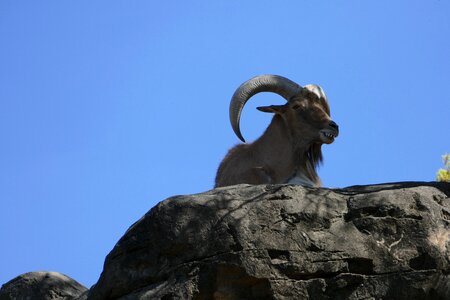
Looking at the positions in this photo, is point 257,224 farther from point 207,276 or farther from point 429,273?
point 429,273

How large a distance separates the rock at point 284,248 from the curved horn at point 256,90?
288 inches

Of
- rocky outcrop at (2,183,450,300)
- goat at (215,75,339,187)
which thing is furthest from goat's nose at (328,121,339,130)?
rocky outcrop at (2,183,450,300)

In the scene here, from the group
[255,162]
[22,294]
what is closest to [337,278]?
[22,294]

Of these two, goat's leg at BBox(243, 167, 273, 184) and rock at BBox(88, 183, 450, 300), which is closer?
rock at BBox(88, 183, 450, 300)

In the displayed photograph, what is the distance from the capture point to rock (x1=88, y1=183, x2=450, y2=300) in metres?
7.98

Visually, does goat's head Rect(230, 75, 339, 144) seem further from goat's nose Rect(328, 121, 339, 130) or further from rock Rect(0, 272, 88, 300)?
rock Rect(0, 272, 88, 300)

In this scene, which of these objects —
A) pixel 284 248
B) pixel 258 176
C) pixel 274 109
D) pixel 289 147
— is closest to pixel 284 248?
pixel 284 248

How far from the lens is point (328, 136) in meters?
15.9

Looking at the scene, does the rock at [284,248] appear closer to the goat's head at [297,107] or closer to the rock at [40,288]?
the rock at [40,288]

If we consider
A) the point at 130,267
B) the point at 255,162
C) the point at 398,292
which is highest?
the point at 255,162

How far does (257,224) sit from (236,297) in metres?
0.55

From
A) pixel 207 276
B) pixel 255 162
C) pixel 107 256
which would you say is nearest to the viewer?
pixel 207 276

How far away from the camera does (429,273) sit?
806 cm

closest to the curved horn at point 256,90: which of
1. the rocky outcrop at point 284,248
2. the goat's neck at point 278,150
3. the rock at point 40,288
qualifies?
the goat's neck at point 278,150
